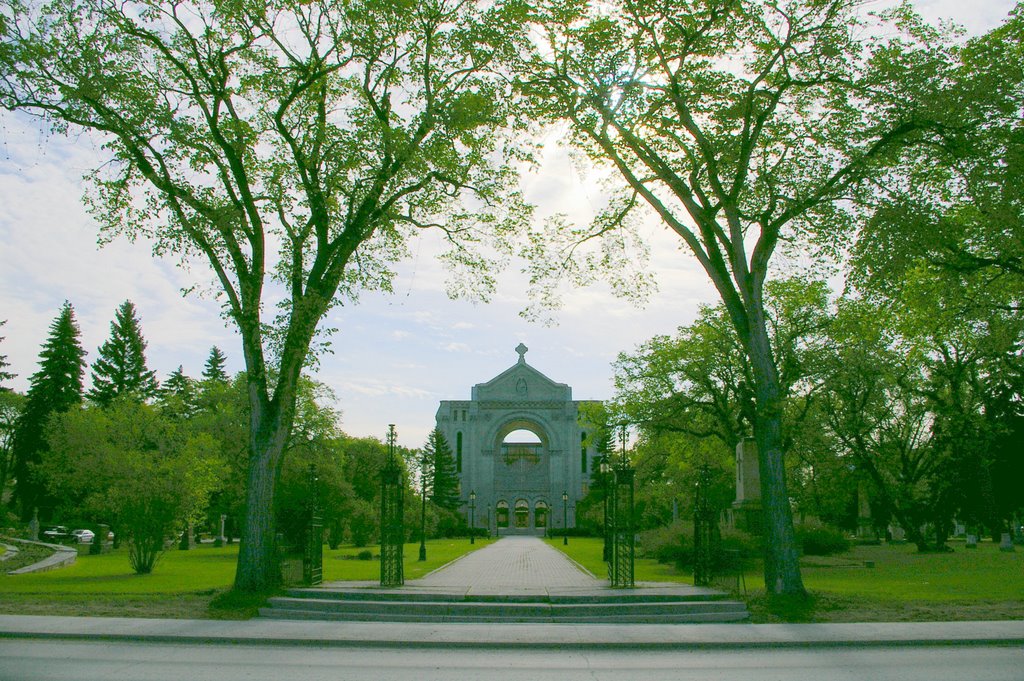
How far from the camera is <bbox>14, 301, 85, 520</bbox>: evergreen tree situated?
4922 centimetres

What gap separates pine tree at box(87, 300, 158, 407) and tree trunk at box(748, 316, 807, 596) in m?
50.9

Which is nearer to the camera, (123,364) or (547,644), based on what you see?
(547,644)

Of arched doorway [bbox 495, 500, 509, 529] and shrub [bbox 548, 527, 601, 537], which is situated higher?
arched doorway [bbox 495, 500, 509, 529]

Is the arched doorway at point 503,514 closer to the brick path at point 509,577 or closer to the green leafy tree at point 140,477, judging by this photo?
the green leafy tree at point 140,477

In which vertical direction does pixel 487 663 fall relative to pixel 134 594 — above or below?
below

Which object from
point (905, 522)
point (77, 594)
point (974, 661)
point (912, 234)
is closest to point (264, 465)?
point (77, 594)

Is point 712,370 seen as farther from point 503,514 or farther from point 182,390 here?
point 503,514

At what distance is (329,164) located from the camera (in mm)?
16344

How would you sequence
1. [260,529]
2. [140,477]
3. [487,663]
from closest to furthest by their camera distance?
[487,663] → [260,529] → [140,477]

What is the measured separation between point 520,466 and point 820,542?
58001 millimetres

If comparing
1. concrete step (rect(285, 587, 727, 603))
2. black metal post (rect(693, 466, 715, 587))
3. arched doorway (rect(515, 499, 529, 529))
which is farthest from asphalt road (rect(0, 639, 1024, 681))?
arched doorway (rect(515, 499, 529, 529))

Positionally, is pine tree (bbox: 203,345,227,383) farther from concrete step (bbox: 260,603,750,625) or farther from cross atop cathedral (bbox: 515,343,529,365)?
concrete step (bbox: 260,603,750,625)

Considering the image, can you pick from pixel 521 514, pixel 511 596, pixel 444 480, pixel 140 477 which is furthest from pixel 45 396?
pixel 521 514

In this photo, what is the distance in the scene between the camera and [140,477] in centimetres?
2553
